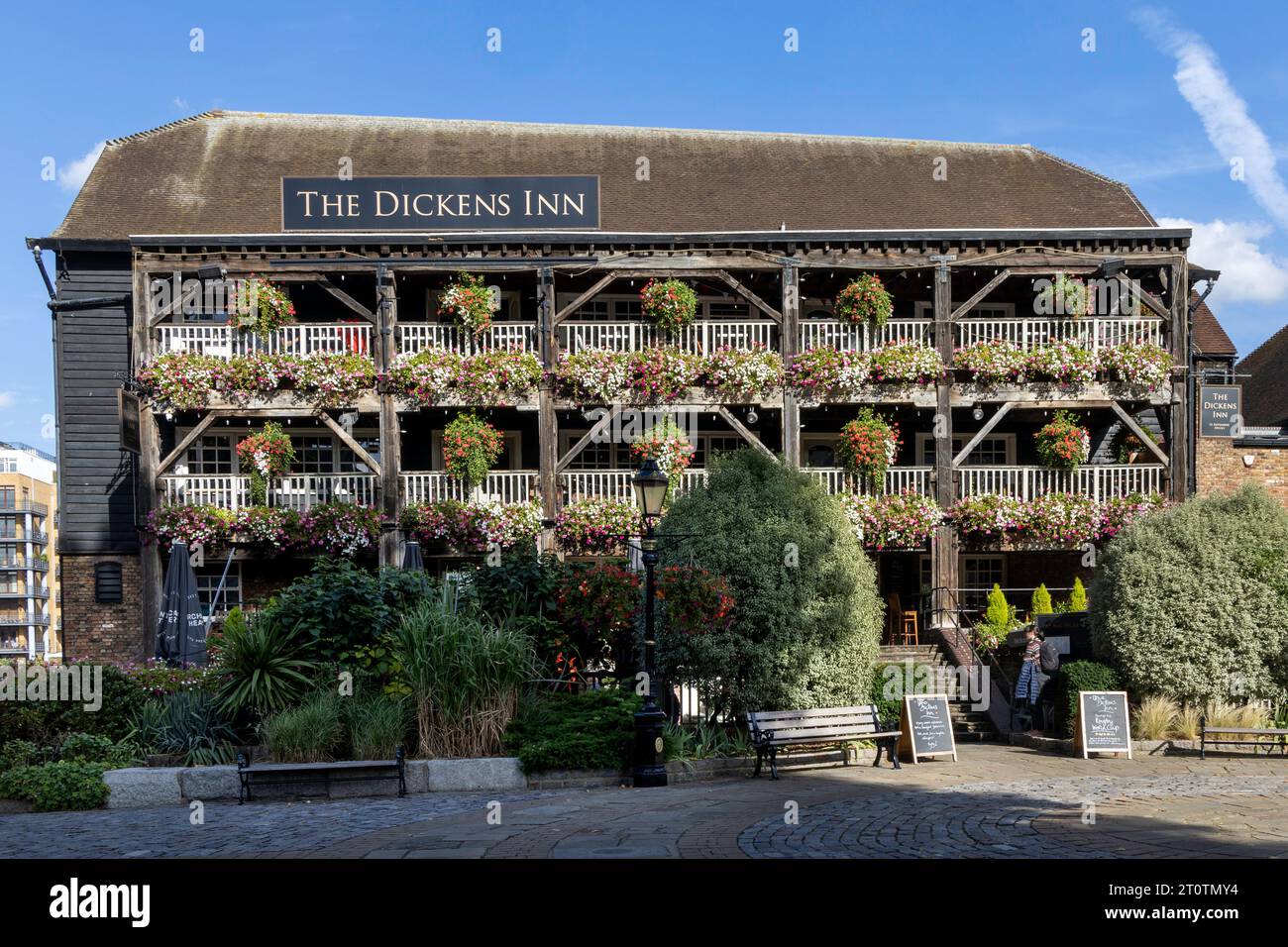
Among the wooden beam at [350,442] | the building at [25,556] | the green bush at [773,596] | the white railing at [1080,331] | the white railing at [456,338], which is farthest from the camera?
the building at [25,556]

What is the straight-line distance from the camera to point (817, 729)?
11.6 m

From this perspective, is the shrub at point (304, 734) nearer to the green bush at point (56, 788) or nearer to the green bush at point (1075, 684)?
the green bush at point (56, 788)

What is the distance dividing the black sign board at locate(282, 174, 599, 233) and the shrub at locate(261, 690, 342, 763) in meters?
13.5

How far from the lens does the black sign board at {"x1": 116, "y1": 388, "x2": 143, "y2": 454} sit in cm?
1973

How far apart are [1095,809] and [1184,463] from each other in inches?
580

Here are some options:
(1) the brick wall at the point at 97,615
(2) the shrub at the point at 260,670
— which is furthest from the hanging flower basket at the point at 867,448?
(1) the brick wall at the point at 97,615

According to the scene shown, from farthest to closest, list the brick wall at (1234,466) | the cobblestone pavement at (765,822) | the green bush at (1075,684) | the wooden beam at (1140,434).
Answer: the brick wall at (1234,466), the wooden beam at (1140,434), the green bush at (1075,684), the cobblestone pavement at (765,822)

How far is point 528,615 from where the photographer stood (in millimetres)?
12445

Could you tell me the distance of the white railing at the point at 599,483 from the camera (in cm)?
2069

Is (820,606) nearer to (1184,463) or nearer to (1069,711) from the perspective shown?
(1069,711)

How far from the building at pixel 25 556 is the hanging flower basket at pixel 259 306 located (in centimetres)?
9217

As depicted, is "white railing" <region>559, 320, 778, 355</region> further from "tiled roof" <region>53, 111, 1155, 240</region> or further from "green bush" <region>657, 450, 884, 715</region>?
"green bush" <region>657, 450, 884, 715</region>

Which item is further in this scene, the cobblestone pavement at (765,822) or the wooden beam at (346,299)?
the wooden beam at (346,299)
